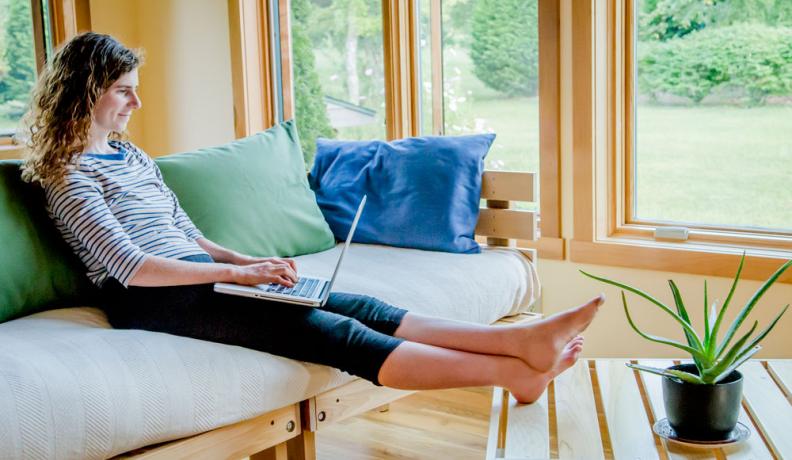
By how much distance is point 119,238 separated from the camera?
2107 mm

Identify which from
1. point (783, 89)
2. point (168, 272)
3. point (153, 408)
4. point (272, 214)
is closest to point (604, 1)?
point (783, 89)

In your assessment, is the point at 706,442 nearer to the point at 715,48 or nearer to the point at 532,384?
the point at 532,384

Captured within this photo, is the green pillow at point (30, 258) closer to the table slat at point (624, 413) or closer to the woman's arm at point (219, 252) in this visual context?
the woman's arm at point (219, 252)

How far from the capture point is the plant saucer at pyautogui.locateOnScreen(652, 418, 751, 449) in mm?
Answer: 1598

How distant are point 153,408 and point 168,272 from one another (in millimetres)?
392

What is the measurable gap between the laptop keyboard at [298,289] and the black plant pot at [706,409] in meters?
0.84

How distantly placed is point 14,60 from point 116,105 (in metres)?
1.92

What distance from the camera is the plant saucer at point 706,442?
1.60m

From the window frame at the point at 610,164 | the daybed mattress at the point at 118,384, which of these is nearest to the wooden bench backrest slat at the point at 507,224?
the window frame at the point at 610,164

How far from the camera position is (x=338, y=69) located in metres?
3.89

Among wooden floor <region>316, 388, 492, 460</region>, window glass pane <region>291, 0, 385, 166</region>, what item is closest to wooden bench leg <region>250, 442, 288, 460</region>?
wooden floor <region>316, 388, 492, 460</region>

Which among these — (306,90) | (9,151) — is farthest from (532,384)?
(9,151)

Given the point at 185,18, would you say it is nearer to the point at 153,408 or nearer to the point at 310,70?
the point at 310,70

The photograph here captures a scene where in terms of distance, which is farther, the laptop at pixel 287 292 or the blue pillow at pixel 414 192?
the blue pillow at pixel 414 192
